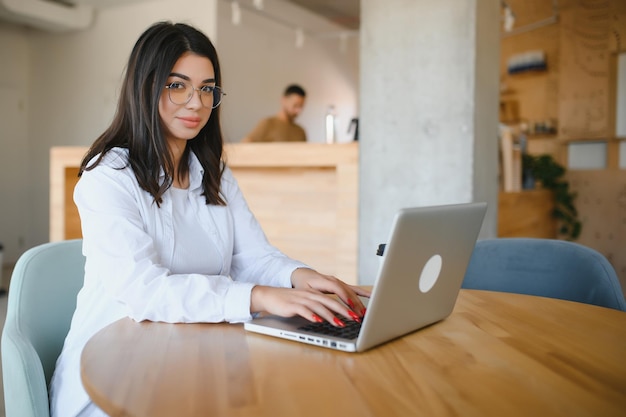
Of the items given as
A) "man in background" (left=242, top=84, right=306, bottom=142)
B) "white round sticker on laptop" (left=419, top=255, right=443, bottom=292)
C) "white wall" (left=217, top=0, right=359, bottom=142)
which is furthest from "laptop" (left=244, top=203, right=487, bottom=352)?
"white wall" (left=217, top=0, right=359, bottom=142)

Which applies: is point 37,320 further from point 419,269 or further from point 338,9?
point 338,9

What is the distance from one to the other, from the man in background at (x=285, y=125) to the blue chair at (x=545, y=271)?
3815 mm

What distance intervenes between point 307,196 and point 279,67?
4065 millimetres

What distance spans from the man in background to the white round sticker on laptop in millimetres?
4444

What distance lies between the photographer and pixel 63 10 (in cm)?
661

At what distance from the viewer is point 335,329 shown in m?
1.01

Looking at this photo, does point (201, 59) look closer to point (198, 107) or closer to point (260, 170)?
point (198, 107)

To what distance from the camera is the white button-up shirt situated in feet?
3.61

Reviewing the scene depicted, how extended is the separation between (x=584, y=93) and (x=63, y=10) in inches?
233

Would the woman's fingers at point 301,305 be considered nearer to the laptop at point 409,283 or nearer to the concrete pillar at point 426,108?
the laptop at point 409,283

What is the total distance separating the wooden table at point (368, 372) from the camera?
71 cm

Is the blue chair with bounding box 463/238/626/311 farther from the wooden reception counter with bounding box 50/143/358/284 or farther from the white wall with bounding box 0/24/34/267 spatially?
the white wall with bounding box 0/24/34/267

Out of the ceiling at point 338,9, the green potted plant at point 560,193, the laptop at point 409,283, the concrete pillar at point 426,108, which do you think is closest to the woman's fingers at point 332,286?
the laptop at point 409,283

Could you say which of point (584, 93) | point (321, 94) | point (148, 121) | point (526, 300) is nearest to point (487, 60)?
point (526, 300)
